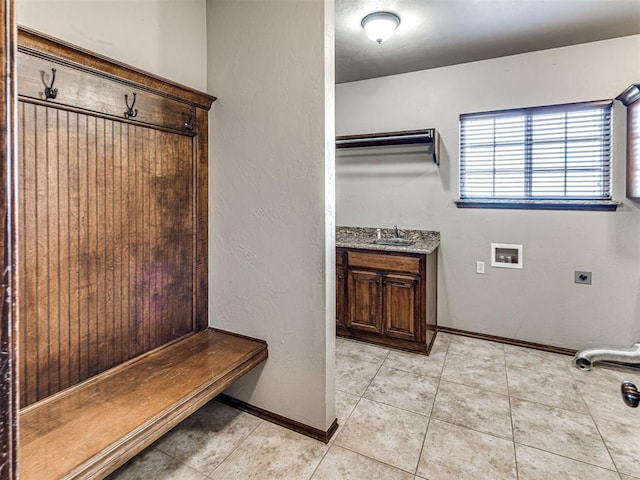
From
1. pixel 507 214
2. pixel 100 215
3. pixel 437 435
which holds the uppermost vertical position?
pixel 507 214

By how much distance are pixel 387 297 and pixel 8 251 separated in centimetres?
284

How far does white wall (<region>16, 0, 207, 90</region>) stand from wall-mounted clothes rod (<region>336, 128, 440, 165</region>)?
1675 mm

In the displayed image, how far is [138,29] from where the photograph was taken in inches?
70.2

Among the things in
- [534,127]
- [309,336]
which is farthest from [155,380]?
[534,127]

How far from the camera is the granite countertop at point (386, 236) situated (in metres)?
3.00

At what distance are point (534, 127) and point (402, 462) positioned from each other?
2886mm

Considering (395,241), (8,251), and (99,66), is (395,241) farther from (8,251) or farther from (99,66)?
(8,251)

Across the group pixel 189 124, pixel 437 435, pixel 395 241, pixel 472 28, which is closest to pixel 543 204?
pixel 395 241

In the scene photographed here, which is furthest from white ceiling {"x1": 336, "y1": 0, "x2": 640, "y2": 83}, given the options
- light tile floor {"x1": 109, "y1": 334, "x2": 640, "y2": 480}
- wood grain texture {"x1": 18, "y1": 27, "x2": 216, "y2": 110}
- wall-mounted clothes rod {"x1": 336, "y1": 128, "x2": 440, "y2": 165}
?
light tile floor {"x1": 109, "y1": 334, "x2": 640, "y2": 480}

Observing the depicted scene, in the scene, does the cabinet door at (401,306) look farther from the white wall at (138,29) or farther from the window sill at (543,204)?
the white wall at (138,29)

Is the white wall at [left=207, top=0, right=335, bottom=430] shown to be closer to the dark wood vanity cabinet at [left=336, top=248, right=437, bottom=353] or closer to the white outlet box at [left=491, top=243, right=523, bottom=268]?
the dark wood vanity cabinet at [left=336, top=248, right=437, bottom=353]

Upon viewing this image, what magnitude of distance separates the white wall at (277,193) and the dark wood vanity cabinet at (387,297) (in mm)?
1216

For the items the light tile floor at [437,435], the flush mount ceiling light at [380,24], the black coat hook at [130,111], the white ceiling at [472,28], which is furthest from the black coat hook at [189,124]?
the light tile floor at [437,435]

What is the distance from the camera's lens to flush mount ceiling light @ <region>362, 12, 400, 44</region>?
2320mm
